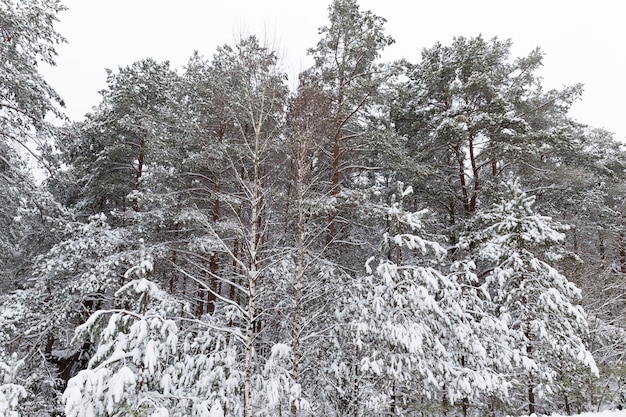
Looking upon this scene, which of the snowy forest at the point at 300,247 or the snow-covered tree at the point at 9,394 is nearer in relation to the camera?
the snow-covered tree at the point at 9,394

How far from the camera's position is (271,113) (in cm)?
898

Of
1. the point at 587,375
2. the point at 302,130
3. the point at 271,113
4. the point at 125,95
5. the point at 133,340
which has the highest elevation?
the point at 125,95

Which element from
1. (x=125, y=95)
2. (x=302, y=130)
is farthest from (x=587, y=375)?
(x=125, y=95)

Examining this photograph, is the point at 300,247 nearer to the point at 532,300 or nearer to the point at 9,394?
the point at 9,394

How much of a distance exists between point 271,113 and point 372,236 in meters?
7.09

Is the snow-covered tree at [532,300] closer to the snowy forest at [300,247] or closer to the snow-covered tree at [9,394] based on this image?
the snowy forest at [300,247]

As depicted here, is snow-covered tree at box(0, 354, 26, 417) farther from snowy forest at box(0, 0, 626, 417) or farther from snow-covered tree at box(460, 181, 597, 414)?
snow-covered tree at box(460, 181, 597, 414)

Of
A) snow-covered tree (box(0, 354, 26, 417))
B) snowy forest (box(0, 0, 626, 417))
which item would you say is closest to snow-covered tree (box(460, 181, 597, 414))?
snowy forest (box(0, 0, 626, 417))

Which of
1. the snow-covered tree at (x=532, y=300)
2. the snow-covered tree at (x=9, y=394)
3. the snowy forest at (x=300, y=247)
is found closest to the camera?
the snow-covered tree at (x=9, y=394)

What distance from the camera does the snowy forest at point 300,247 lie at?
725 centimetres

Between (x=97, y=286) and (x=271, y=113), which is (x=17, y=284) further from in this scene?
(x=271, y=113)

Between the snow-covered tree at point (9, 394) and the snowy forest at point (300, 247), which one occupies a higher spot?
the snowy forest at point (300, 247)

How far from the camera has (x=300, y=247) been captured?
789cm

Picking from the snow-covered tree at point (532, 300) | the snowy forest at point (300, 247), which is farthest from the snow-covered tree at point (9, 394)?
the snow-covered tree at point (532, 300)
